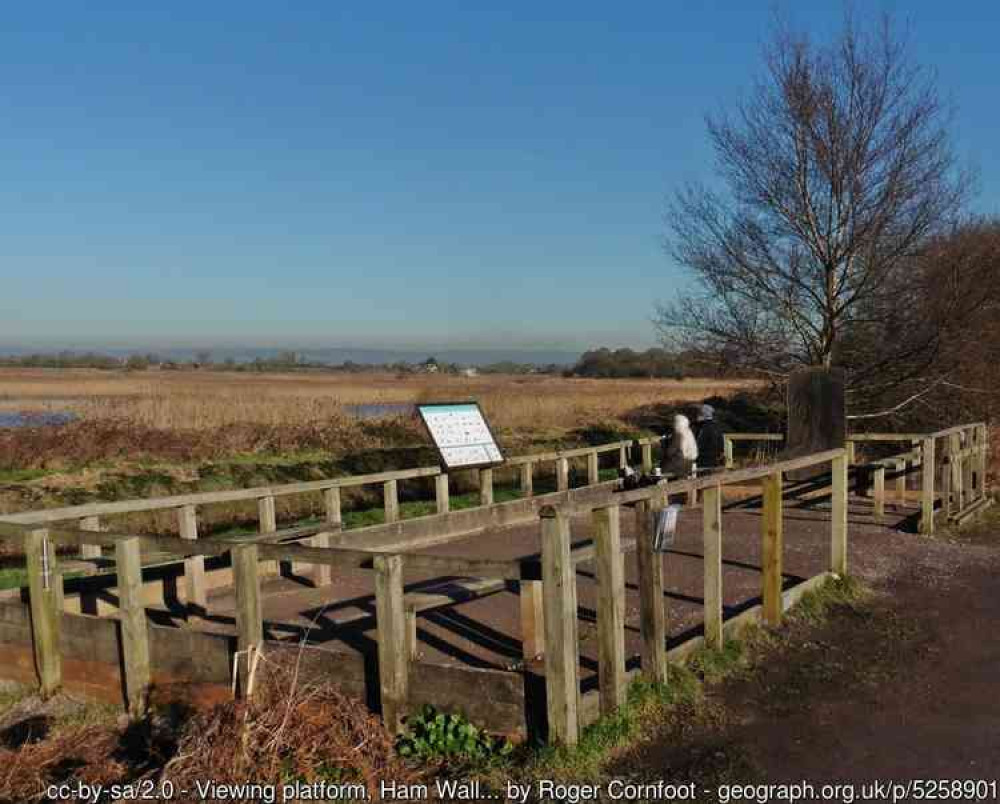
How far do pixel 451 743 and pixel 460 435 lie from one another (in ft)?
22.1

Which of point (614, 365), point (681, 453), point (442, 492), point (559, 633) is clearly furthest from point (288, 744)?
point (614, 365)

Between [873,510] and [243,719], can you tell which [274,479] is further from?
[243,719]

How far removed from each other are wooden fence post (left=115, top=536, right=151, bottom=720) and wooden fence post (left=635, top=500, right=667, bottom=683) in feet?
10.5

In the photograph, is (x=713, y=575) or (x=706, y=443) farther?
(x=706, y=443)

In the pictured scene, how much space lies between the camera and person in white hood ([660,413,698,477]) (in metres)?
10.9

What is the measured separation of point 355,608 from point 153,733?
7.10 feet

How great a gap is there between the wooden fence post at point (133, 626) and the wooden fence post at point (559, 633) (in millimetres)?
2880

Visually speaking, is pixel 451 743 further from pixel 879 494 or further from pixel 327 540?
pixel 879 494

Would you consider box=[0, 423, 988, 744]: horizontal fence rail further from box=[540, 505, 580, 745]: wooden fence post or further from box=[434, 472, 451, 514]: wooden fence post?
box=[434, 472, 451, 514]: wooden fence post

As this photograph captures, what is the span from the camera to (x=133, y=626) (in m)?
6.28

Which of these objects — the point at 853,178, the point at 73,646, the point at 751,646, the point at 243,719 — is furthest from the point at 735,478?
the point at 853,178

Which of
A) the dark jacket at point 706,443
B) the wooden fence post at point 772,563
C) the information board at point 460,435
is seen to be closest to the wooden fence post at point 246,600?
the wooden fence post at point 772,563

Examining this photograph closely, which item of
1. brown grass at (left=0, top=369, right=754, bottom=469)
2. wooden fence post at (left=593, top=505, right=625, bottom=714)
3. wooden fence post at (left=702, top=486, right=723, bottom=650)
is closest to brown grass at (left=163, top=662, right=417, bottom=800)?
wooden fence post at (left=593, top=505, right=625, bottom=714)

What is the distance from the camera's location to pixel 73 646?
6.75 metres
